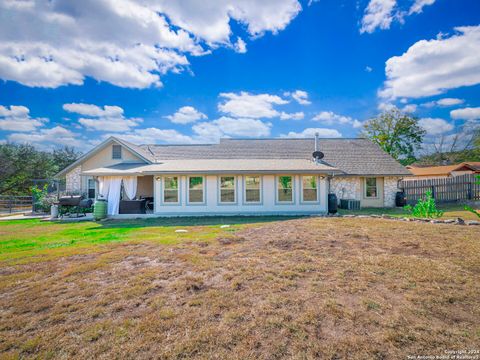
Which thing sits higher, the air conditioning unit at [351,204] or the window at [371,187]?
the window at [371,187]

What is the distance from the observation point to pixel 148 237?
835 centimetres

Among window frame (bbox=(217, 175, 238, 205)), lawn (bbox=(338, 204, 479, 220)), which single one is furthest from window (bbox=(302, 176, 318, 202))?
window frame (bbox=(217, 175, 238, 205))

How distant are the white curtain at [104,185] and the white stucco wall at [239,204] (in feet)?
10.0

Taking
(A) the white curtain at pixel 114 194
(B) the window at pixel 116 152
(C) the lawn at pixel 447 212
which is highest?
(B) the window at pixel 116 152

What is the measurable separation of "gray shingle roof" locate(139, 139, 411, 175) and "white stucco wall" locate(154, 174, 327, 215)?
5.05 meters

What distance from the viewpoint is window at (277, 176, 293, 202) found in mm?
13602

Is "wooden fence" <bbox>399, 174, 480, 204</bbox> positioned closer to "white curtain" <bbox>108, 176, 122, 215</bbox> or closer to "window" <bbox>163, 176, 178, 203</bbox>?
"window" <bbox>163, 176, 178, 203</bbox>

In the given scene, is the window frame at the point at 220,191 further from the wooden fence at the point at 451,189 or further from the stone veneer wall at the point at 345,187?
the wooden fence at the point at 451,189

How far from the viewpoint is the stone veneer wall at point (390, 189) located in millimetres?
16531

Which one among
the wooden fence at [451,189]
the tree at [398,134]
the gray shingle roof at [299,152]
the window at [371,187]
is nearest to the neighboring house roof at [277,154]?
the gray shingle roof at [299,152]

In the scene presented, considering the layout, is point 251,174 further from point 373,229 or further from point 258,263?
point 258,263

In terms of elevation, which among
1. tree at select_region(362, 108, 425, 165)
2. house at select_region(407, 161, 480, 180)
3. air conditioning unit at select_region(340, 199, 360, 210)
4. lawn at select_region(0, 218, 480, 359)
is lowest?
lawn at select_region(0, 218, 480, 359)

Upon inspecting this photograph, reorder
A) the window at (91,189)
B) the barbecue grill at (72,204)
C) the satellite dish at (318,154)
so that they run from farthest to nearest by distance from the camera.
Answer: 1. the window at (91,189)
2. the satellite dish at (318,154)
3. the barbecue grill at (72,204)

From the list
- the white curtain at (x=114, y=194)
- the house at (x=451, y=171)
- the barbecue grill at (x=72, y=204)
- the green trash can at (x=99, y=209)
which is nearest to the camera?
the green trash can at (x=99, y=209)
